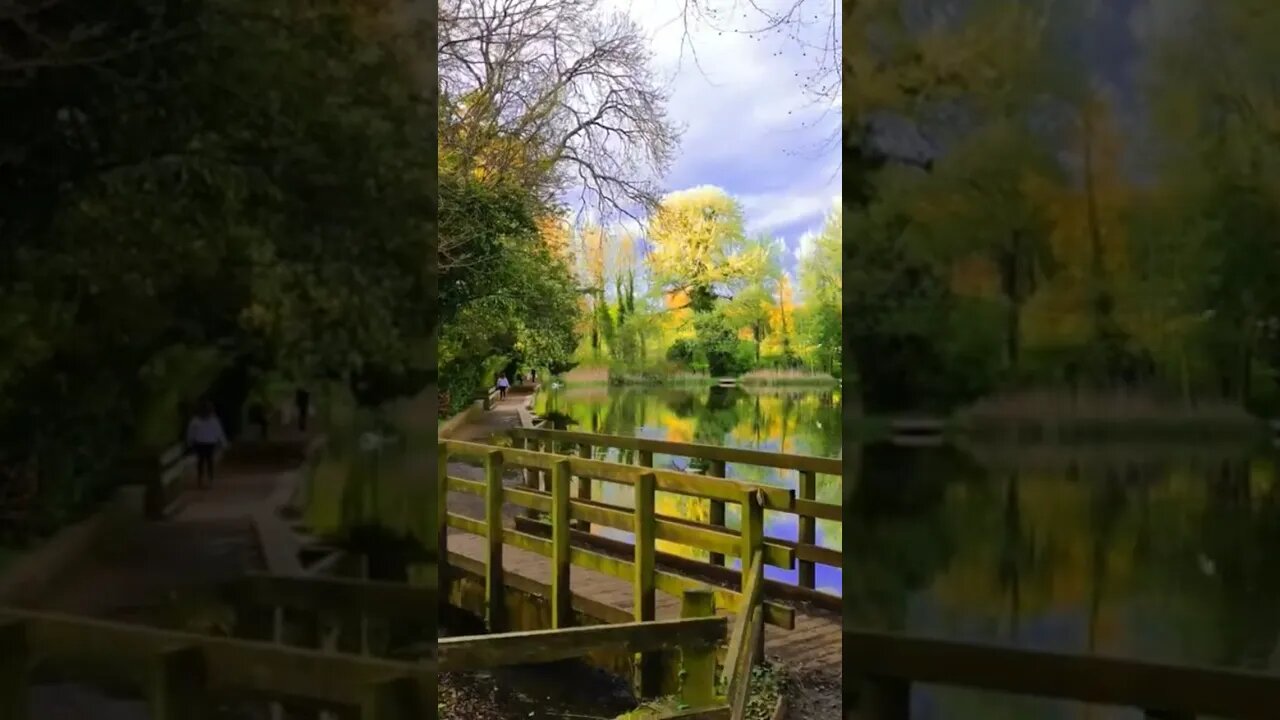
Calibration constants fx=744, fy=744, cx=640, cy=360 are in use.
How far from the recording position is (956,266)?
1.36 meters

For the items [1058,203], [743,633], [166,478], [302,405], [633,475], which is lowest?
[743,633]

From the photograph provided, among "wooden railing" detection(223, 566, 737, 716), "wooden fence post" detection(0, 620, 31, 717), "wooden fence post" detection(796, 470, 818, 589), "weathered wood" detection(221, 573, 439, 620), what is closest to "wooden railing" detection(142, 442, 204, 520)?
"weathered wood" detection(221, 573, 439, 620)

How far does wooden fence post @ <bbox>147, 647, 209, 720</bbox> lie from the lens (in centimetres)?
129

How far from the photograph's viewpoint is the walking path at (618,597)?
1993 mm

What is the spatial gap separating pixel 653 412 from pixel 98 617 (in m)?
1.23

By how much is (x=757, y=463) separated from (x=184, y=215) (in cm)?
141

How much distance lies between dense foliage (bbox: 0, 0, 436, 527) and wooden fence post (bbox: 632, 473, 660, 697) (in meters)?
0.97

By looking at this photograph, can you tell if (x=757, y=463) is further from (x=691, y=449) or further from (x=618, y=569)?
(x=618, y=569)

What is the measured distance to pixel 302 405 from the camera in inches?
53.0

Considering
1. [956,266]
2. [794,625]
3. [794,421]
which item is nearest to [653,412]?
[794,421]

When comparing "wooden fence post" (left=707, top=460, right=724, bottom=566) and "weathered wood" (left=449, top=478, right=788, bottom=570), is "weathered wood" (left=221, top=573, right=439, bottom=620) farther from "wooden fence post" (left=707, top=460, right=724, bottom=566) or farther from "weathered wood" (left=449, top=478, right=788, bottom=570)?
"wooden fence post" (left=707, top=460, right=724, bottom=566)

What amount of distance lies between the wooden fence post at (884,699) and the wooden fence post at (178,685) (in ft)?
3.82

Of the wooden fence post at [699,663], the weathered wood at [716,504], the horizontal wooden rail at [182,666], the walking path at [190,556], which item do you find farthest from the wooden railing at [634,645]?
the walking path at [190,556]

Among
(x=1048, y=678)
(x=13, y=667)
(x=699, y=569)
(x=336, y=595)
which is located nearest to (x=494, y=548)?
(x=699, y=569)
